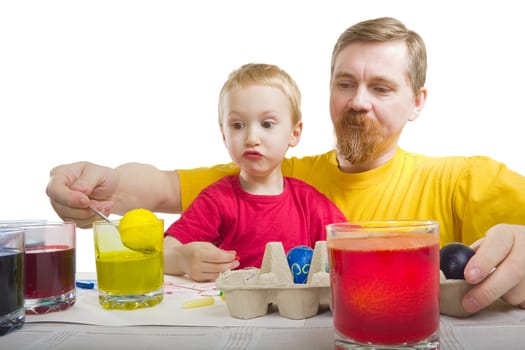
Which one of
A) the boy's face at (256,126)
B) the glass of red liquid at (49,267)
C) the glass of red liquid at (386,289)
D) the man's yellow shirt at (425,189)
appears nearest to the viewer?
the glass of red liquid at (386,289)

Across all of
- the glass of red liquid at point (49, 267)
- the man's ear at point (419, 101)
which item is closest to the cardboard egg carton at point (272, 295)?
the glass of red liquid at point (49, 267)

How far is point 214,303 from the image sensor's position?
95cm

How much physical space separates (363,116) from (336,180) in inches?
10.1

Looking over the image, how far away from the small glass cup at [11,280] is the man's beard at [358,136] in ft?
3.55

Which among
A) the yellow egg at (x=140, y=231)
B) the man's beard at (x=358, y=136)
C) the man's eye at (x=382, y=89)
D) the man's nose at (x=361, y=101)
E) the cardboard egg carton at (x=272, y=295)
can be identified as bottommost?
the cardboard egg carton at (x=272, y=295)

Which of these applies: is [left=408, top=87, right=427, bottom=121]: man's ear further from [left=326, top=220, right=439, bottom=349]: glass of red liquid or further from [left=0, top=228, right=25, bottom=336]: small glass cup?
[left=0, top=228, right=25, bottom=336]: small glass cup

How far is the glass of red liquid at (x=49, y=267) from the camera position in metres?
0.87

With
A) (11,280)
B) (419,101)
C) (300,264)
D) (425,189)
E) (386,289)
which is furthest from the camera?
(419,101)

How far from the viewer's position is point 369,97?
1.63 m

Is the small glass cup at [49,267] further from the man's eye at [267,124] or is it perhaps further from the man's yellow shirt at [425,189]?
the man's yellow shirt at [425,189]

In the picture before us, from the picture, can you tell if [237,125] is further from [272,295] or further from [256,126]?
[272,295]

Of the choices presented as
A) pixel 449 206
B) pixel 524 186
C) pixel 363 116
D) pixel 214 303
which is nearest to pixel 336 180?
pixel 363 116

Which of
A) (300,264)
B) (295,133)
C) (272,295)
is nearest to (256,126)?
(295,133)

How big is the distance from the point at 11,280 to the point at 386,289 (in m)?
0.52
